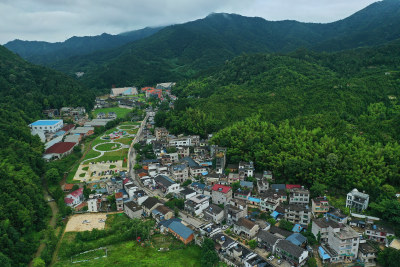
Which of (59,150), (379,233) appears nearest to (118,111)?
(59,150)

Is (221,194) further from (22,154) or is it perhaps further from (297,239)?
(22,154)

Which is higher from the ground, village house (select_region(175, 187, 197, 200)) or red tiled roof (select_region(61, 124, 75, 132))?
red tiled roof (select_region(61, 124, 75, 132))

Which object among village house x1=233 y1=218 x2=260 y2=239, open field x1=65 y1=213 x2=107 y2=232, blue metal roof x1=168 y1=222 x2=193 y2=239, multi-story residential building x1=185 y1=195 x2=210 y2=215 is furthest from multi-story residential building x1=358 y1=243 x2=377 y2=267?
open field x1=65 y1=213 x2=107 y2=232

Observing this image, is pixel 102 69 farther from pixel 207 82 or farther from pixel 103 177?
pixel 103 177

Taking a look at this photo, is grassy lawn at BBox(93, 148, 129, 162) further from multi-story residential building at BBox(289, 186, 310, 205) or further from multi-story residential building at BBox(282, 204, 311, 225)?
multi-story residential building at BBox(282, 204, 311, 225)

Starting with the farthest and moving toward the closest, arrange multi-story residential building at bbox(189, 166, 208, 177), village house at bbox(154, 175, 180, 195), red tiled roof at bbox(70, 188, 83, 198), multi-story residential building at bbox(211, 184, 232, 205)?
1. multi-story residential building at bbox(189, 166, 208, 177)
2. village house at bbox(154, 175, 180, 195)
3. red tiled roof at bbox(70, 188, 83, 198)
4. multi-story residential building at bbox(211, 184, 232, 205)

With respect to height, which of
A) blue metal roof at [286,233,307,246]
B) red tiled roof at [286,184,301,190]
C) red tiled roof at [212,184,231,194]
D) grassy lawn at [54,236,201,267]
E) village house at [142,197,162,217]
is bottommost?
grassy lawn at [54,236,201,267]

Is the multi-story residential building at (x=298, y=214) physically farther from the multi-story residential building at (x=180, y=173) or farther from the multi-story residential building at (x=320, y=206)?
the multi-story residential building at (x=180, y=173)
